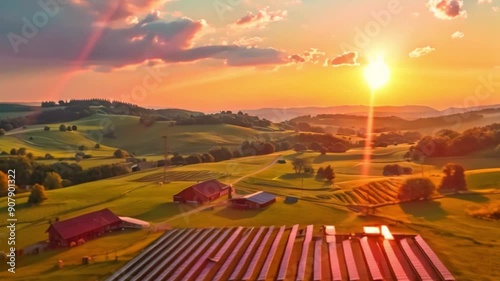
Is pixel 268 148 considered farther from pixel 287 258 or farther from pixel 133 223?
pixel 287 258

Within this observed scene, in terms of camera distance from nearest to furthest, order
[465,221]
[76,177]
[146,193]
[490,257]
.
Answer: [490,257]
[465,221]
[146,193]
[76,177]

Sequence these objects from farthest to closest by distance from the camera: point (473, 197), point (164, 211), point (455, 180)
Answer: point (455, 180)
point (473, 197)
point (164, 211)

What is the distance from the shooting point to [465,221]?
51.9 metres

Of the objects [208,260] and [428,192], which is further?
[428,192]

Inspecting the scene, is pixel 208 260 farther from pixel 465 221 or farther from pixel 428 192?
pixel 428 192

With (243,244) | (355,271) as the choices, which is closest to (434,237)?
(355,271)

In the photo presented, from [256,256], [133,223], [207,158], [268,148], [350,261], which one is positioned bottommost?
[133,223]

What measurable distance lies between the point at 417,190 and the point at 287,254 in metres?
33.4

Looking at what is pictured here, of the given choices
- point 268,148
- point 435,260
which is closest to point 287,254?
point 435,260

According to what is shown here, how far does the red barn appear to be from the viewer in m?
50.3

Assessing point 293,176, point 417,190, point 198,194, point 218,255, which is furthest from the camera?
point 293,176

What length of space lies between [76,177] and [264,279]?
86.3 meters

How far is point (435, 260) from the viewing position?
34.8 metres

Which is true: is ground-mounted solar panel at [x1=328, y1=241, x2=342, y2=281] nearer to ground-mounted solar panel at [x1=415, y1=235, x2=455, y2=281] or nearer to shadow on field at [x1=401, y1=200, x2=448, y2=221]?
ground-mounted solar panel at [x1=415, y1=235, x2=455, y2=281]
